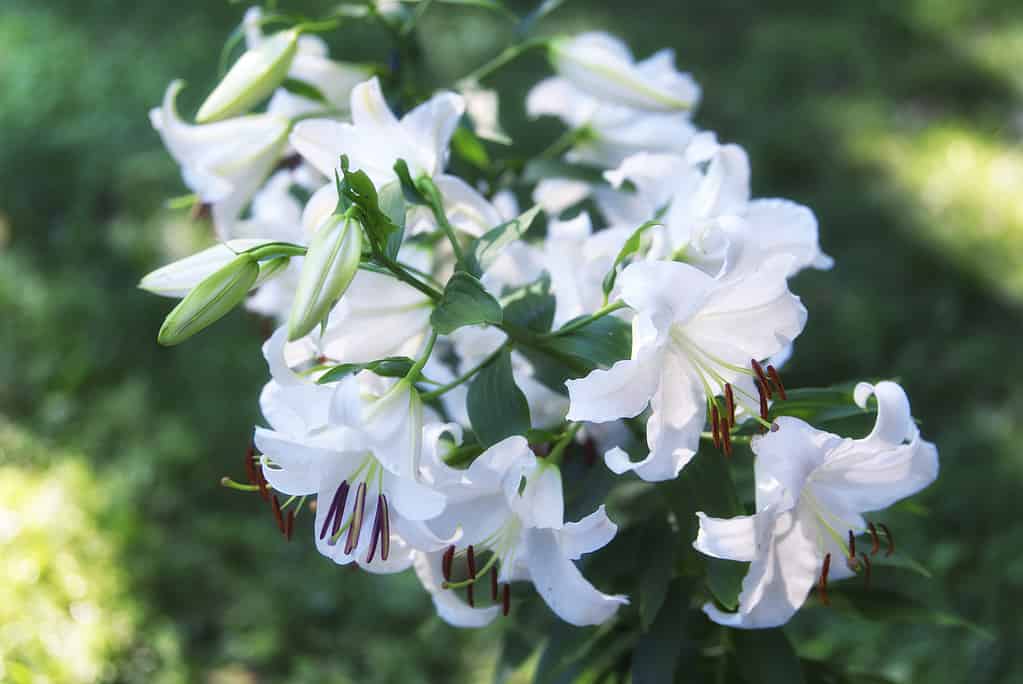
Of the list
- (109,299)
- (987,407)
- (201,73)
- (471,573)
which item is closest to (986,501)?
(987,407)

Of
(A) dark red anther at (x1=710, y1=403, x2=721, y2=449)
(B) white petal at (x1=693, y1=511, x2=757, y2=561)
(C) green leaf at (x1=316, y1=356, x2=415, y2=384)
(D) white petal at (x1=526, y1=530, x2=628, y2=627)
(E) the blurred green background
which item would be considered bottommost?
(E) the blurred green background

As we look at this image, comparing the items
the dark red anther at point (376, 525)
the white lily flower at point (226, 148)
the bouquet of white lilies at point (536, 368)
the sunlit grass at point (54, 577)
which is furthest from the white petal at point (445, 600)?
the sunlit grass at point (54, 577)

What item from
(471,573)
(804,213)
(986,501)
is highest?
(804,213)

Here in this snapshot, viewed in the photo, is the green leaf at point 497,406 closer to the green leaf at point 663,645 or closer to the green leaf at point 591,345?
the green leaf at point 591,345

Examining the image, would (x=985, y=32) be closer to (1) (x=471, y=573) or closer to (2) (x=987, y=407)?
(2) (x=987, y=407)

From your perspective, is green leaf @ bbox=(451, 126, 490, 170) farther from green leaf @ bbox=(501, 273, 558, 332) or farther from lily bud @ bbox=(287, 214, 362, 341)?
lily bud @ bbox=(287, 214, 362, 341)

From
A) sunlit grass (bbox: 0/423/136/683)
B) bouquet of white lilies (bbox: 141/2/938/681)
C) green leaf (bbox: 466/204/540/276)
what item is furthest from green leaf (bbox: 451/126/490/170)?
sunlit grass (bbox: 0/423/136/683)
